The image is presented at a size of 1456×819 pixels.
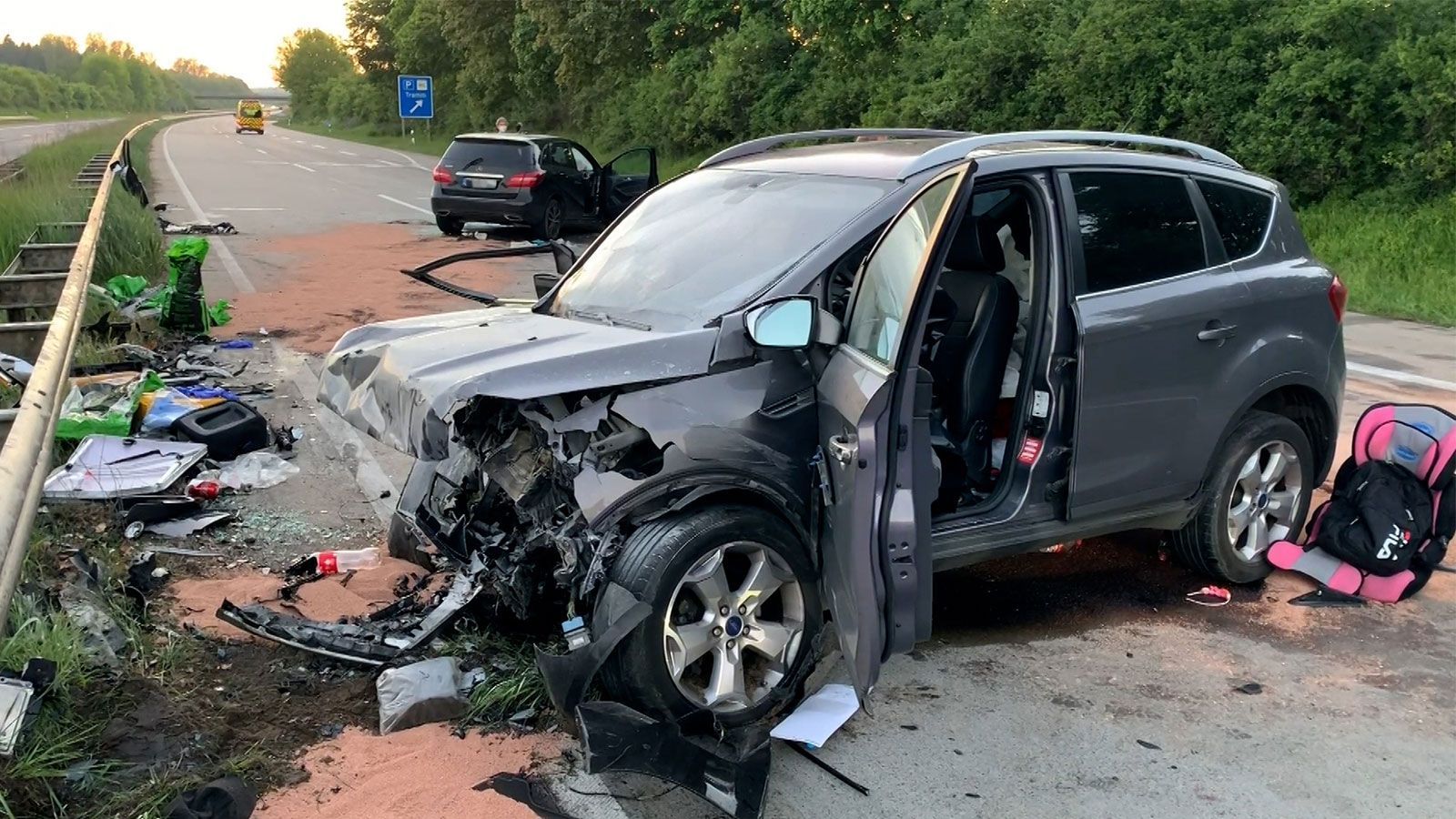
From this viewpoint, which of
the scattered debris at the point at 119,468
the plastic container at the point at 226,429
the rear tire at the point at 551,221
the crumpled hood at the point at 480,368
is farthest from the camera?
the rear tire at the point at 551,221

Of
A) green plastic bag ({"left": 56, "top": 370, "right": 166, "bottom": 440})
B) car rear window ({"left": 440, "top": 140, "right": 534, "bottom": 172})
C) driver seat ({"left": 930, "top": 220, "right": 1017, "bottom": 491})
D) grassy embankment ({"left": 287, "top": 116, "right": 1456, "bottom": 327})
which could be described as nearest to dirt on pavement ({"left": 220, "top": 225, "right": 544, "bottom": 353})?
car rear window ({"left": 440, "top": 140, "right": 534, "bottom": 172})

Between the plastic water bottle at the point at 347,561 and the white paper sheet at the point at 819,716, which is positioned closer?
the white paper sheet at the point at 819,716

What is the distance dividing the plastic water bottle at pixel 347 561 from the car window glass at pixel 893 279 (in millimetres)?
2596

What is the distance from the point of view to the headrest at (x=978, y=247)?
448 centimetres

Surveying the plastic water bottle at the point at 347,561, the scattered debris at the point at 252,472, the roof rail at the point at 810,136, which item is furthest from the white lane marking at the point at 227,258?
the roof rail at the point at 810,136

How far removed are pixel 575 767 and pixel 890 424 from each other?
1411mm

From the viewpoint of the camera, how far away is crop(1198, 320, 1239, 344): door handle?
4.52m

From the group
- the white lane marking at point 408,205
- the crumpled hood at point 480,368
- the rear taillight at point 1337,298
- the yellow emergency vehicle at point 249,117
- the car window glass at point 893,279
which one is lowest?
the white lane marking at point 408,205

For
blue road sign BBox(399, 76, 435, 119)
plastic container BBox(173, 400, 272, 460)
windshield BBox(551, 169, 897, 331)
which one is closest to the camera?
windshield BBox(551, 169, 897, 331)

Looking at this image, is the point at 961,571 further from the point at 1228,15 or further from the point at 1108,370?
the point at 1228,15

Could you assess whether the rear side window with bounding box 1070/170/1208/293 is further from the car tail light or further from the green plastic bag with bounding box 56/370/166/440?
the car tail light

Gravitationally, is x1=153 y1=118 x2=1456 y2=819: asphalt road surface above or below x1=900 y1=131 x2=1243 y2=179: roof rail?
below

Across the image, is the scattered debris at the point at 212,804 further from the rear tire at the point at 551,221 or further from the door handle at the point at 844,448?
the rear tire at the point at 551,221

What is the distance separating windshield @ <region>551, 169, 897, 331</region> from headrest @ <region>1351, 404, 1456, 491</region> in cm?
278
